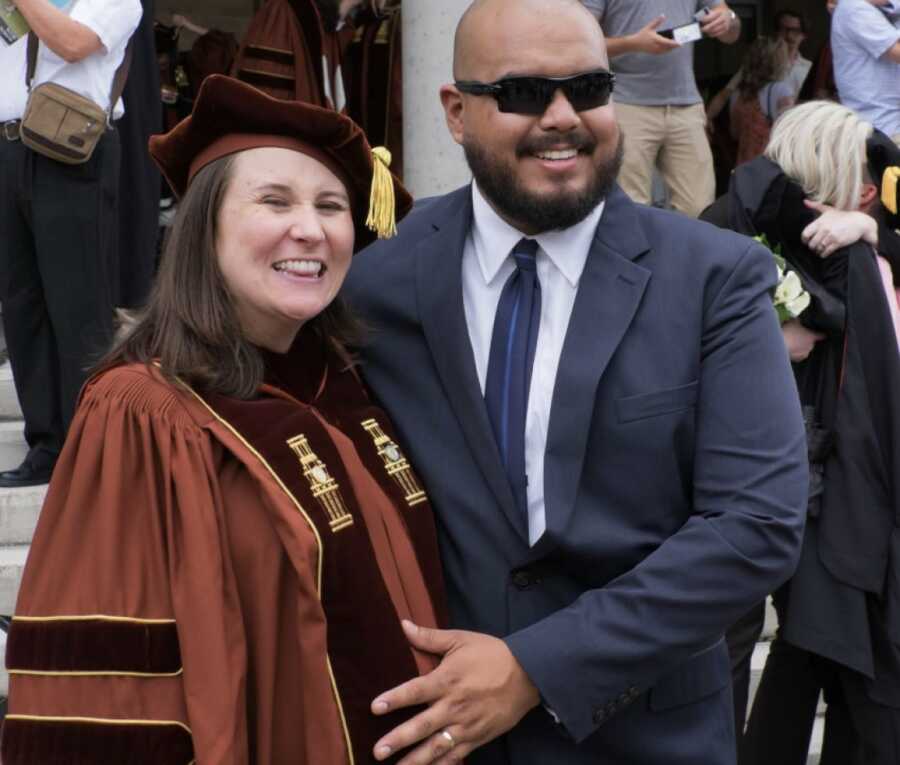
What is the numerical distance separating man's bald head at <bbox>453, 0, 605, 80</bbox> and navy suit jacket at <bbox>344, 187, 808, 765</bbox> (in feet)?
1.05

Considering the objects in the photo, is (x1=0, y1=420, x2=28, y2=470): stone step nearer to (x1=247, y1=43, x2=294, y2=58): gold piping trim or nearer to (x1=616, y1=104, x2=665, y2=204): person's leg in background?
(x1=247, y1=43, x2=294, y2=58): gold piping trim

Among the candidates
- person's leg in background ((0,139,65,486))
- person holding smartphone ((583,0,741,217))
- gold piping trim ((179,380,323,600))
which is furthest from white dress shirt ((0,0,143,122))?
gold piping trim ((179,380,323,600))

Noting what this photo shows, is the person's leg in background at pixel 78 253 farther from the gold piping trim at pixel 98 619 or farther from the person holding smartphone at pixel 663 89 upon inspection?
the gold piping trim at pixel 98 619

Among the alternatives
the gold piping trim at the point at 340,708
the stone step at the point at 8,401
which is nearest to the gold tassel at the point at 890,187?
the gold piping trim at the point at 340,708

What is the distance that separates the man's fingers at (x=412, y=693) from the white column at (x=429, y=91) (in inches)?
158

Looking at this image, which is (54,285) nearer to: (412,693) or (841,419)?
(841,419)

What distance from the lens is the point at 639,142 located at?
617 centimetres

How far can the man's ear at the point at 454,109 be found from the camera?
237 centimetres

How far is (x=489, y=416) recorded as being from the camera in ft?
7.37

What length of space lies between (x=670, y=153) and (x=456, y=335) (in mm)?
4313

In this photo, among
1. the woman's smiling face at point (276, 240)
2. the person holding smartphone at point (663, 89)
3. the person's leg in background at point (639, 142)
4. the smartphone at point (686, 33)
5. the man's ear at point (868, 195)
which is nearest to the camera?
the woman's smiling face at point (276, 240)

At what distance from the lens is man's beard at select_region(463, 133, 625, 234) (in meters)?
2.23

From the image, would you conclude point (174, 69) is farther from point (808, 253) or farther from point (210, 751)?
point (210, 751)

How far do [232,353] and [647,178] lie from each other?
14.2 ft
